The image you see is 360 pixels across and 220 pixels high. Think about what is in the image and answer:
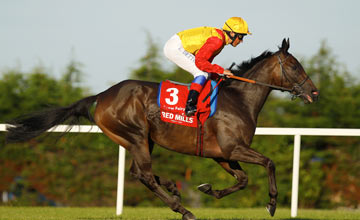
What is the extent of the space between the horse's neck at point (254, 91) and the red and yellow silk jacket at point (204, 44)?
0.40 m

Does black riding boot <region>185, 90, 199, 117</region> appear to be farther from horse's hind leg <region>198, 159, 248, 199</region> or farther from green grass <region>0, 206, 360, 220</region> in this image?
green grass <region>0, 206, 360, 220</region>

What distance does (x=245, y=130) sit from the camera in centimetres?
489

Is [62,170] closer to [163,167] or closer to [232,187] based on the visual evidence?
[163,167]

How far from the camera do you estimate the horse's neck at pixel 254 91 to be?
5.07 metres

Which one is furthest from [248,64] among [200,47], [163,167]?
[163,167]

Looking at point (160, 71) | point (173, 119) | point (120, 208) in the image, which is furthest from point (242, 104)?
point (160, 71)

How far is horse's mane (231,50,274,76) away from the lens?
5.25 metres

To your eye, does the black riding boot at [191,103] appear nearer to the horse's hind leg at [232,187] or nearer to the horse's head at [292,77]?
the horse's hind leg at [232,187]

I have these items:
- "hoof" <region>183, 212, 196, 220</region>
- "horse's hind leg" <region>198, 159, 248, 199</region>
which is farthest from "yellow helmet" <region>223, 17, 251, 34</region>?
"hoof" <region>183, 212, 196, 220</region>

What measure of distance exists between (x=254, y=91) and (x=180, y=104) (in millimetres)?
817

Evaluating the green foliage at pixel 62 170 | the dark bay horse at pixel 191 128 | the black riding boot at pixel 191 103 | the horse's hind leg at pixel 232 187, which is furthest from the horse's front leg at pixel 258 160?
the green foliage at pixel 62 170

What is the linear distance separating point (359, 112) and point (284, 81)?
4.07 m

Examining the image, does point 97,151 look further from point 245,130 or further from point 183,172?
point 245,130

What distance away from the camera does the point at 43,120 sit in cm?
529
